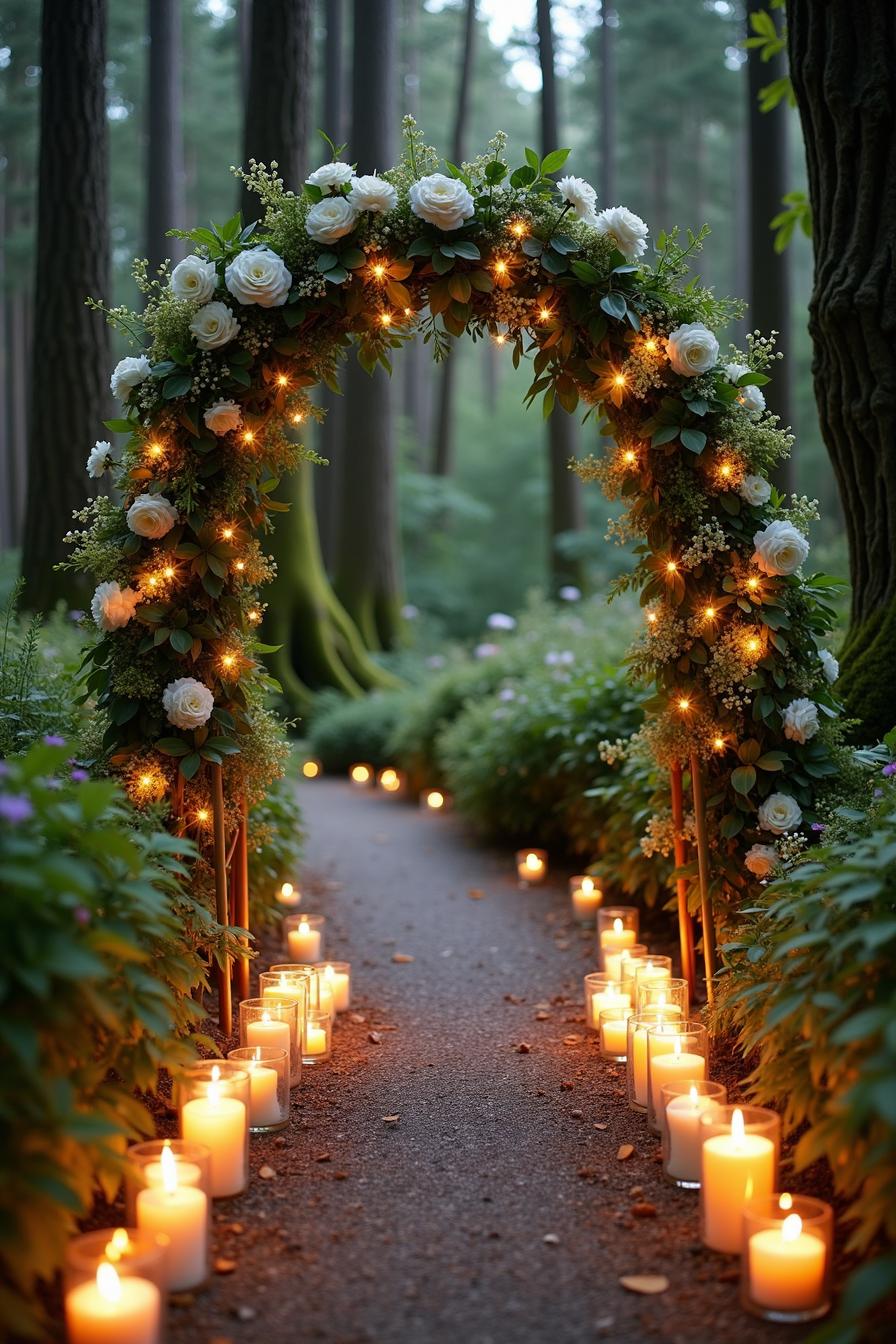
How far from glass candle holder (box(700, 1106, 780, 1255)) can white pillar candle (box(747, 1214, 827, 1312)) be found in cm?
19

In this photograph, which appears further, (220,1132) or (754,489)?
(754,489)

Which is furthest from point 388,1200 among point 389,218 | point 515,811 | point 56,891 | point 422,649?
point 422,649

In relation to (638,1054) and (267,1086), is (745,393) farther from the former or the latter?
(267,1086)

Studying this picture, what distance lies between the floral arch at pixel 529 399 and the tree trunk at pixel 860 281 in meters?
0.83

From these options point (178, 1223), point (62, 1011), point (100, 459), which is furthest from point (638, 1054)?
point (100, 459)

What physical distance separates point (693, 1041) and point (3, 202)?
74.7ft

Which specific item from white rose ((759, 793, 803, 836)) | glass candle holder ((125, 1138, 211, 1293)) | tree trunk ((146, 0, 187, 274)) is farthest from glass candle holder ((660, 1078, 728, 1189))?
tree trunk ((146, 0, 187, 274))

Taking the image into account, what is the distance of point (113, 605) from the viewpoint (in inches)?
145

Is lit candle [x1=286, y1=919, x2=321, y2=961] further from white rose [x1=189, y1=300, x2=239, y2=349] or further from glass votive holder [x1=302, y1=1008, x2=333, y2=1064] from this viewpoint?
white rose [x1=189, y1=300, x2=239, y2=349]

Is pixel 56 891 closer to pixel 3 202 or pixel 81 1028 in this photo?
pixel 81 1028

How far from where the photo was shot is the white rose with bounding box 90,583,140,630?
369 cm

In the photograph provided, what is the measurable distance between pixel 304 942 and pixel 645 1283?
247 centimetres

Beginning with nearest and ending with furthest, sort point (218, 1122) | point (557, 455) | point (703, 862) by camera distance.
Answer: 1. point (218, 1122)
2. point (703, 862)
3. point (557, 455)

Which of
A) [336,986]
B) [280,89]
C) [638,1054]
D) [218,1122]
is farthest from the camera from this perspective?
[280,89]
